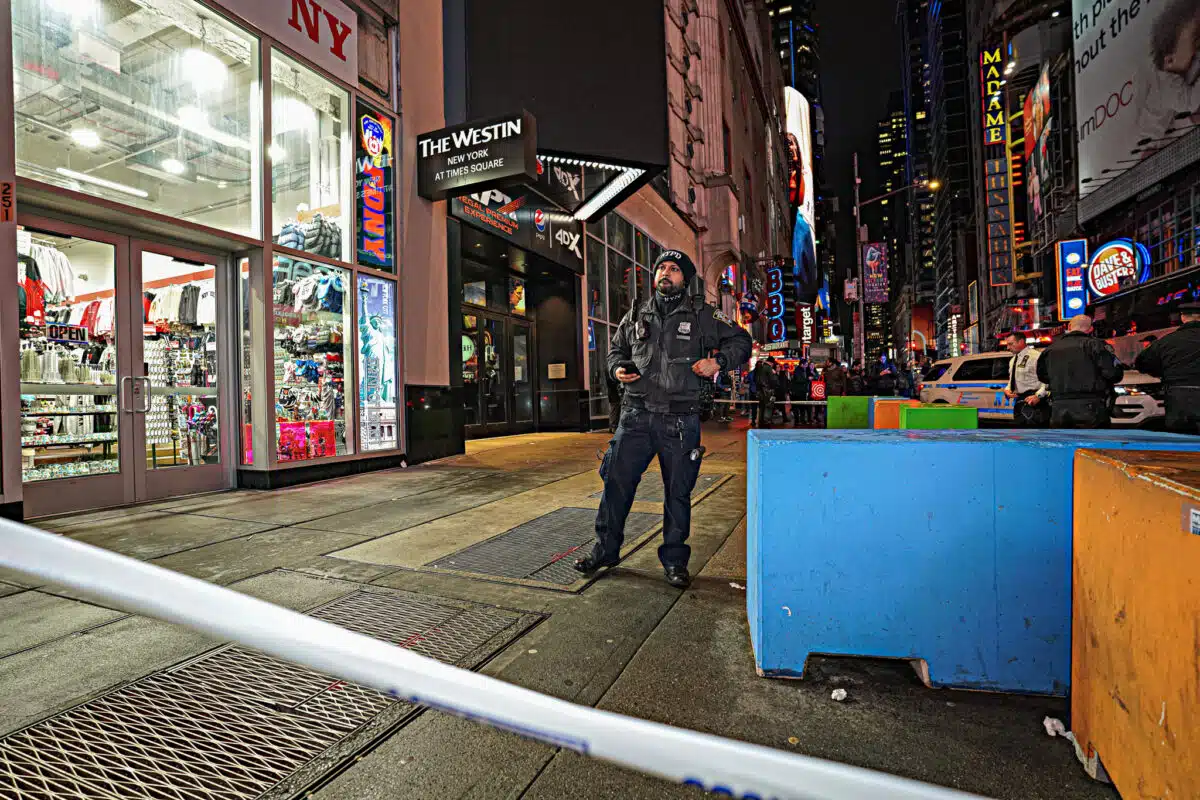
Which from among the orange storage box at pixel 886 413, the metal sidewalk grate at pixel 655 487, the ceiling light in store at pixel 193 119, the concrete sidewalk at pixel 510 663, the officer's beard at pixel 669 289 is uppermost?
the ceiling light in store at pixel 193 119

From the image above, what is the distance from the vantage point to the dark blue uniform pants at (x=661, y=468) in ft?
12.1

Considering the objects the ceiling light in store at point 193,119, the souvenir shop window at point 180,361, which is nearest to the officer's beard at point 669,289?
the souvenir shop window at point 180,361

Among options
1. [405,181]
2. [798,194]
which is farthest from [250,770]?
[798,194]

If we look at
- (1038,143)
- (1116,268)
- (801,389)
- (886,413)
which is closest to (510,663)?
(886,413)

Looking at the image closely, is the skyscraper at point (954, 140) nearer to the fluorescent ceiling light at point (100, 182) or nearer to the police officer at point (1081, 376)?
the police officer at point (1081, 376)

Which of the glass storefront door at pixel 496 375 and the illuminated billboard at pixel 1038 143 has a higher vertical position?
the illuminated billboard at pixel 1038 143

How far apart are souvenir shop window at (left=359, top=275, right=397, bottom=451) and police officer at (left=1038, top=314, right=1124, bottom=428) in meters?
8.52

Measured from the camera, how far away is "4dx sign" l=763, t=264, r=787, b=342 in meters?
42.5

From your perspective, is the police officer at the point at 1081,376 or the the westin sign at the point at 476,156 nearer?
the police officer at the point at 1081,376

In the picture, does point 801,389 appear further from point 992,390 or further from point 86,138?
point 86,138

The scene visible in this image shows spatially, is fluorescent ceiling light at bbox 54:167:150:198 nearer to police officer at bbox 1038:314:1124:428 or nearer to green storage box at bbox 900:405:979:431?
green storage box at bbox 900:405:979:431

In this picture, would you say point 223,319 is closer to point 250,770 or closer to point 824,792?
point 250,770

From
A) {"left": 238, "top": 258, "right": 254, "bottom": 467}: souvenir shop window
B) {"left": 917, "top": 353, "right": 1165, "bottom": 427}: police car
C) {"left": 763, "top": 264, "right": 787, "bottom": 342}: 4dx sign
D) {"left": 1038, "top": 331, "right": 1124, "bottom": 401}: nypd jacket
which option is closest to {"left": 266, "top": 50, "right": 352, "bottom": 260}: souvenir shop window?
{"left": 238, "top": 258, "right": 254, "bottom": 467}: souvenir shop window

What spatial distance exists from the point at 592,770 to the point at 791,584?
1.11m
